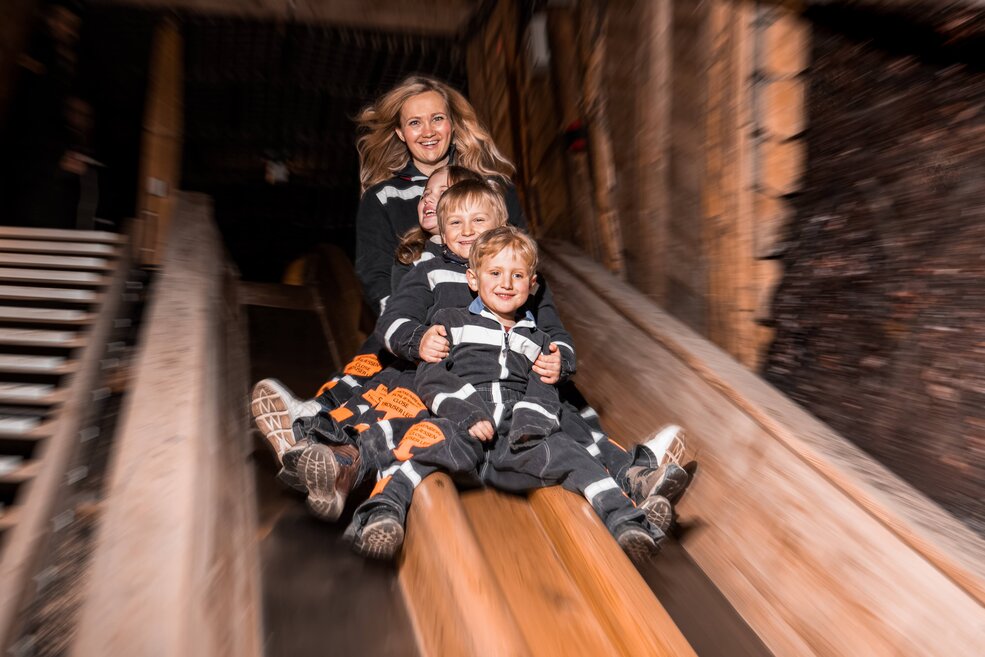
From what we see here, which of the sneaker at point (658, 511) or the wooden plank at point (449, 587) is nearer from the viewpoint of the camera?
the wooden plank at point (449, 587)

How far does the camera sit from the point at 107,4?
12.7ft

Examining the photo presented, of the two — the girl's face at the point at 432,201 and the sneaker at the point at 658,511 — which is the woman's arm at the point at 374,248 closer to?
the girl's face at the point at 432,201

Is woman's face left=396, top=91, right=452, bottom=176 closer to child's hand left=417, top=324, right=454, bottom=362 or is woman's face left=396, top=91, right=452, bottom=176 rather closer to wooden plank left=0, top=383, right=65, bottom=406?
child's hand left=417, top=324, right=454, bottom=362

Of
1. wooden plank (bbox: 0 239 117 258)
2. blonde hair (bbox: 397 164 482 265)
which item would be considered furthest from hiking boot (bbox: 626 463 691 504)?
wooden plank (bbox: 0 239 117 258)

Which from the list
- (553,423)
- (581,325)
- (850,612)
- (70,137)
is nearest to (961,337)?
(850,612)

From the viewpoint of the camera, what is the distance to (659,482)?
1567 millimetres

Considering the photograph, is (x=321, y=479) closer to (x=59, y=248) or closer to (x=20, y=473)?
(x=20, y=473)

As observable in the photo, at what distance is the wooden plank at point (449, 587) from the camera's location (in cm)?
116

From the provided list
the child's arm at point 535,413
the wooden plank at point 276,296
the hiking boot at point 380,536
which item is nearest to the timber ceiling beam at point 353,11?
the wooden plank at point 276,296

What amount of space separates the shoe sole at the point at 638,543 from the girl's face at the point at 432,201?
3.80ft

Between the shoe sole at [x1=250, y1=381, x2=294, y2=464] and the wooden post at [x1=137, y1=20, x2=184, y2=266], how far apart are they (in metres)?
2.52

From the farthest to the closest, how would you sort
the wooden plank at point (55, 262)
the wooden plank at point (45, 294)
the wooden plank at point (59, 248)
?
the wooden plank at point (59, 248) → the wooden plank at point (55, 262) → the wooden plank at point (45, 294)

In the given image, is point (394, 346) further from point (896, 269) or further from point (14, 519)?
point (896, 269)

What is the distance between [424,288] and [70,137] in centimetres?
282
